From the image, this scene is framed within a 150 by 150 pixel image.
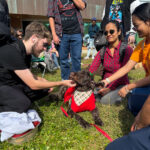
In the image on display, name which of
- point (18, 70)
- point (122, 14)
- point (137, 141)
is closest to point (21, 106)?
point (18, 70)

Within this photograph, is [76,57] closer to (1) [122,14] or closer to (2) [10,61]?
(1) [122,14]

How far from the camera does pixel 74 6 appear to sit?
143 inches

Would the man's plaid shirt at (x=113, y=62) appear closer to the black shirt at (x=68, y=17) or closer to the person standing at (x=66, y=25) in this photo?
the person standing at (x=66, y=25)

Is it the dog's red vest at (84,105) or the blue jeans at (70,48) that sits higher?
the blue jeans at (70,48)

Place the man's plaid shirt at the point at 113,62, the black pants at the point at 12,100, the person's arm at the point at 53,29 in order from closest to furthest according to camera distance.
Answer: the black pants at the point at 12,100 < the man's plaid shirt at the point at 113,62 < the person's arm at the point at 53,29

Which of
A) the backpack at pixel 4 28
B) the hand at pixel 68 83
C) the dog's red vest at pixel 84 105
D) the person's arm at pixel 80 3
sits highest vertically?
the person's arm at pixel 80 3

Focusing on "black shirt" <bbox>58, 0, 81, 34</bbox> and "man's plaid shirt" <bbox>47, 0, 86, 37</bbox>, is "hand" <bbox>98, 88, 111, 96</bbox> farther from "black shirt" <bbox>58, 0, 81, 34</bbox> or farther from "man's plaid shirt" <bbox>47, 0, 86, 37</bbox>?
"man's plaid shirt" <bbox>47, 0, 86, 37</bbox>

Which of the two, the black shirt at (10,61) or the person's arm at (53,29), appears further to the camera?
the person's arm at (53,29)

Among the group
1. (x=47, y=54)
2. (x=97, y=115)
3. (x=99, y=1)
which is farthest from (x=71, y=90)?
(x=99, y=1)

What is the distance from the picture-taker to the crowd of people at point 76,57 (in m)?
2.06

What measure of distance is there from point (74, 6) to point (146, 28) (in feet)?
6.98

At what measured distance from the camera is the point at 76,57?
13.0ft

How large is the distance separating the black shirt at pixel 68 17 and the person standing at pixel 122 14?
987 millimetres

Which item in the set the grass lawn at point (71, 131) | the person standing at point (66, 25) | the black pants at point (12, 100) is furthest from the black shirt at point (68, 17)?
the black pants at point (12, 100)
